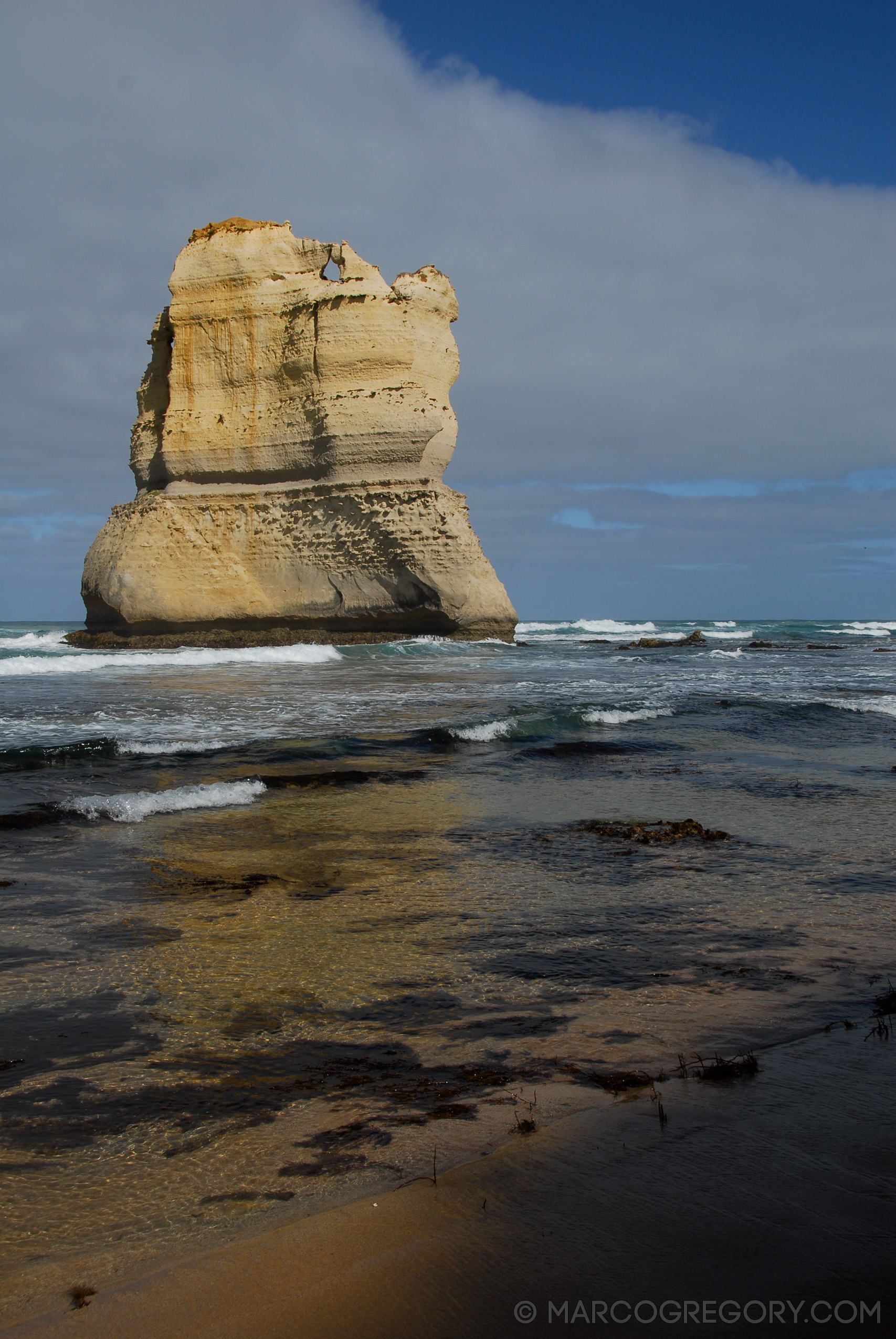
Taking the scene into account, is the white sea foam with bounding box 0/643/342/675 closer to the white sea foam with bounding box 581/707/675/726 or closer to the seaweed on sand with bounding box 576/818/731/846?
the white sea foam with bounding box 581/707/675/726

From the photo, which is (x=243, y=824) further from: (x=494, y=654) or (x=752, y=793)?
(x=494, y=654)

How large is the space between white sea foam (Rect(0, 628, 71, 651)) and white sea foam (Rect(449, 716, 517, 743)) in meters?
22.8

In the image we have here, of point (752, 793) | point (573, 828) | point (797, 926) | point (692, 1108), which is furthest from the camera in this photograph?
point (752, 793)

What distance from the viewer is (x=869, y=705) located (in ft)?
40.9

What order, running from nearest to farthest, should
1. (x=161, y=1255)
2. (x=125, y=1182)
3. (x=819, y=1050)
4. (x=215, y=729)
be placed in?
(x=161, y=1255) → (x=125, y=1182) → (x=819, y=1050) → (x=215, y=729)

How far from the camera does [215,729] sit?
9.56m

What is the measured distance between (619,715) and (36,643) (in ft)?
93.2

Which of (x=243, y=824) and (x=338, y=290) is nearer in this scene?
(x=243, y=824)

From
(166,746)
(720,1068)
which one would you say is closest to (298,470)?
(166,746)

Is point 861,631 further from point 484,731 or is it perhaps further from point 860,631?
point 484,731

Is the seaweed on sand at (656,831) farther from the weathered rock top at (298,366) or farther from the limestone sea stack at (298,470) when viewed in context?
the weathered rock top at (298,366)

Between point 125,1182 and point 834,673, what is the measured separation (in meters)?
20.7

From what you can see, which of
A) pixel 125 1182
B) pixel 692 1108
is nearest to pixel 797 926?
pixel 692 1108

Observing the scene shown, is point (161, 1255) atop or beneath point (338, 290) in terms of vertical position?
beneath
